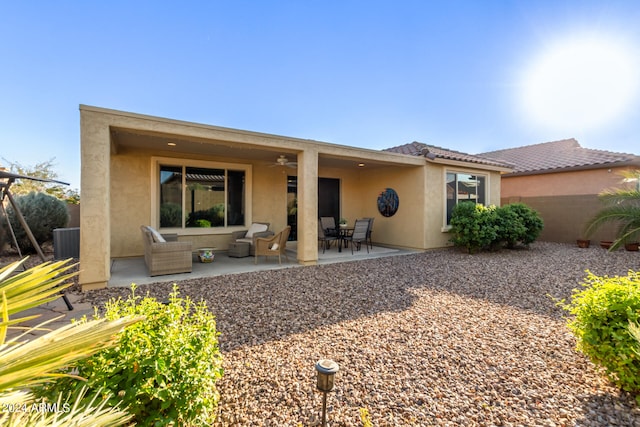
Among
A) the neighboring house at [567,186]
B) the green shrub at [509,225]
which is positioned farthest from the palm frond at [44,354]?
the neighboring house at [567,186]

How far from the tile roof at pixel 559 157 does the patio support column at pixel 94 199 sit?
49.2 feet

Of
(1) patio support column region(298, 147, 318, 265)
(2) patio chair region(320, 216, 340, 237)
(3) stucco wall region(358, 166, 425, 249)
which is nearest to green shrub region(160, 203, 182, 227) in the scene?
(1) patio support column region(298, 147, 318, 265)

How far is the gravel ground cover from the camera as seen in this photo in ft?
7.18

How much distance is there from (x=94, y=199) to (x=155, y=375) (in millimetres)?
4974

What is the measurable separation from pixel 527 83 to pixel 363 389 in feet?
36.2

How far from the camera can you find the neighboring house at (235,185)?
530cm

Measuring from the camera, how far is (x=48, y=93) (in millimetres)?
11992

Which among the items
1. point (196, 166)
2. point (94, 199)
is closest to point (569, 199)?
point (196, 166)

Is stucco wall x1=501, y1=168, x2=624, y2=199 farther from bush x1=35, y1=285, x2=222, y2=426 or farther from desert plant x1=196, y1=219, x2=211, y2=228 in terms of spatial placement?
bush x1=35, y1=285, x2=222, y2=426

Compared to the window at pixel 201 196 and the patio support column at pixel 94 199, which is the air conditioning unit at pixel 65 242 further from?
the patio support column at pixel 94 199

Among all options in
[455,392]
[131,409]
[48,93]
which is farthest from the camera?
[48,93]

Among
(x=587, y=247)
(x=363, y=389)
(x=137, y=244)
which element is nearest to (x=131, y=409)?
(x=363, y=389)

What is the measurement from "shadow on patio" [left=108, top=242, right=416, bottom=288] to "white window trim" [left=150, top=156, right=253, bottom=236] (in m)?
0.82

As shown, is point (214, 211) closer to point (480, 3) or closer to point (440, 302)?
point (440, 302)
